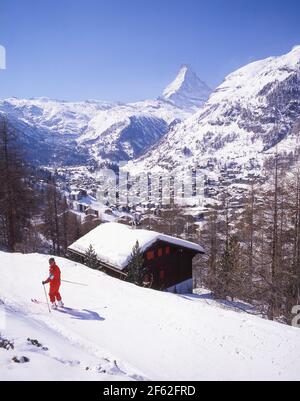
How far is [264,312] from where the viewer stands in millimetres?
25234

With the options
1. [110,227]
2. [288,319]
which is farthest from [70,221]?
[288,319]

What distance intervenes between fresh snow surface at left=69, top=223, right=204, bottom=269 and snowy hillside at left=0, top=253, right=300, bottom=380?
24.6 feet

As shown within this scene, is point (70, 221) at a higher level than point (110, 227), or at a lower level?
lower

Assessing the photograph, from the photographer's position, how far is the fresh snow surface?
24844mm

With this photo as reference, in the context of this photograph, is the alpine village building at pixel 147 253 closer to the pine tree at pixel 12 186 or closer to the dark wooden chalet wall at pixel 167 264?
the dark wooden chalet wall at pixel 167 264

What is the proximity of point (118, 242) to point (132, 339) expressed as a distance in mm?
15716

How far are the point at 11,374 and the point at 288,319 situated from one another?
18.5 metres

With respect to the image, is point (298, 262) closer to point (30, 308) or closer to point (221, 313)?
point (221, 313)

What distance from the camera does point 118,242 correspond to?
87.9 feet

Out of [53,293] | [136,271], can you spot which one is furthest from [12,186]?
[53,293]

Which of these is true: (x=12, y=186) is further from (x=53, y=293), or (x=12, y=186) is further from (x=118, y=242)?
(x=53, y=293)

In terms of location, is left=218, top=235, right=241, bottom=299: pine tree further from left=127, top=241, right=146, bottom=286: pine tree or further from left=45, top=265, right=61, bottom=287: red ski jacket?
left=45, top=265, right=61, bottom=287: red ski jacket

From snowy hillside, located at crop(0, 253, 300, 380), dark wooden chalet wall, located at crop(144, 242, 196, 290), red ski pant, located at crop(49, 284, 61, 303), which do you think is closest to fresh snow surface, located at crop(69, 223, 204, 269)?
dark wooden chalet wall, located at crop(144, 242, 196, 290)

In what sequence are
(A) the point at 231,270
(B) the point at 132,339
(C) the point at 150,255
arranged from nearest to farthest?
(B) the point at 132,339, (C) the point at 150,255, (A) the point at 231,270
